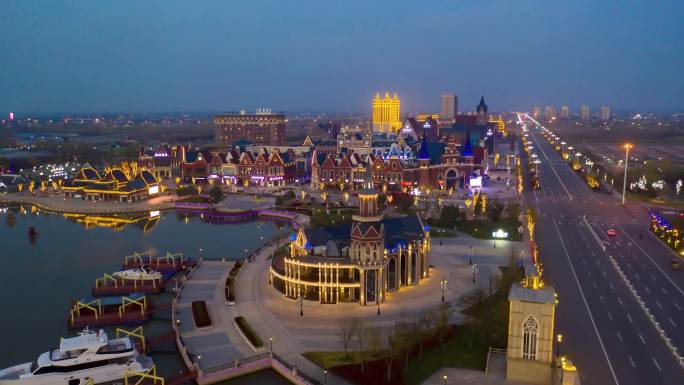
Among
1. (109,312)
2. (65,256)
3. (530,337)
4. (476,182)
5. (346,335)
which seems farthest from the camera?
(476,182)

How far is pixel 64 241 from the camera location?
64312 mm

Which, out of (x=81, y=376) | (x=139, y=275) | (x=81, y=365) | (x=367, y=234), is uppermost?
(x=367, y=234)

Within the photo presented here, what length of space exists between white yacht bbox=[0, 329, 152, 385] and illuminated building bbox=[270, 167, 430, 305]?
13642 mm

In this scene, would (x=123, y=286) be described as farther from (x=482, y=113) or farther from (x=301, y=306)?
(x=482, y=113)

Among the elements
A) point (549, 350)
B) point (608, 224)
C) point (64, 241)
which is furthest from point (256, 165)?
point (549, 350)

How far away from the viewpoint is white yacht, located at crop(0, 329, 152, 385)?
30188mm

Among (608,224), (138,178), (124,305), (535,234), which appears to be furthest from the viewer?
(138,178)

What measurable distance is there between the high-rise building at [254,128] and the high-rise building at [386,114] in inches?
1353

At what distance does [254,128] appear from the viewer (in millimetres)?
160500

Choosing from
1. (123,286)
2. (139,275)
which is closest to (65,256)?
(139,275)

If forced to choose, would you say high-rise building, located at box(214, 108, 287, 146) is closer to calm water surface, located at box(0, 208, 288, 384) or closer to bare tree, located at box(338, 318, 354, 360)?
calm water surface, located at box(0, 208, 288, 384)

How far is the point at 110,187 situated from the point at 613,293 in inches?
3026

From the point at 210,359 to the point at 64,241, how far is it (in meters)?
40.1

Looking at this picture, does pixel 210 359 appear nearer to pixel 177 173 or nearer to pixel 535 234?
pixel 535 234
